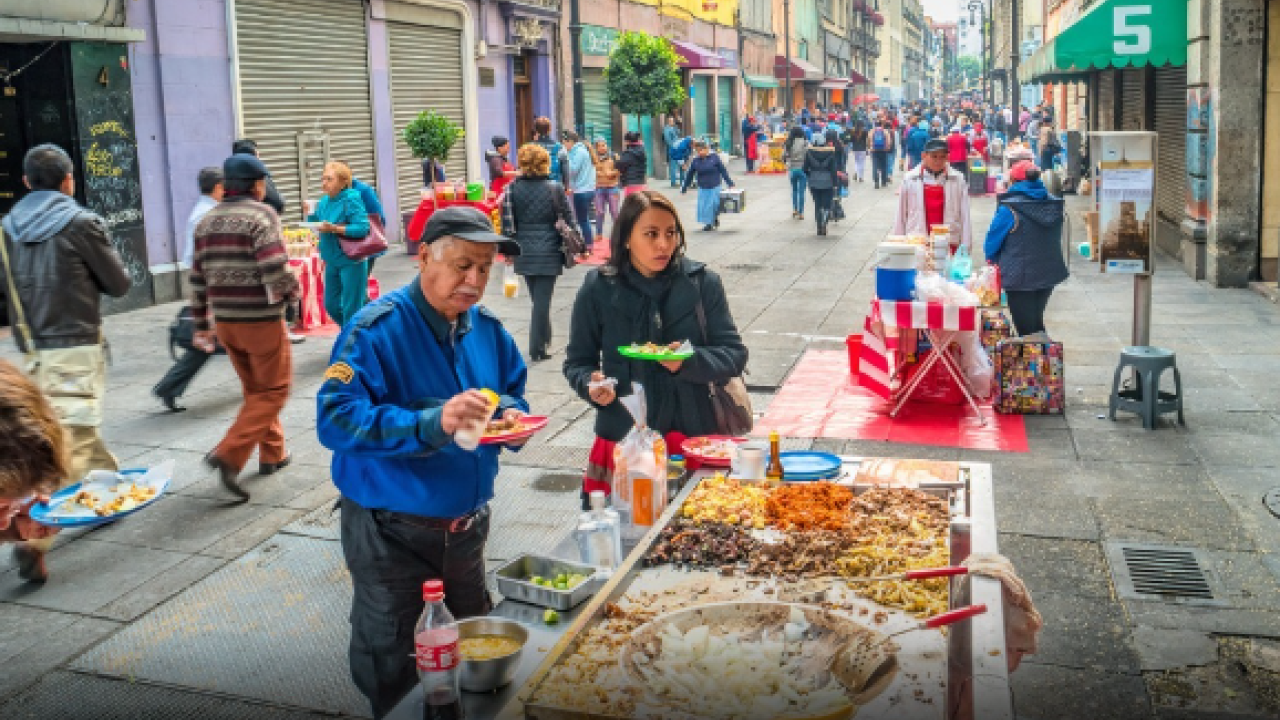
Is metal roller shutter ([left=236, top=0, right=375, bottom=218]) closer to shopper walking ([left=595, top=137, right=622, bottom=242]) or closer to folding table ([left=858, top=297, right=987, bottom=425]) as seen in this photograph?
shopper walking ([left=595, top=137, right=622, bottom=242])

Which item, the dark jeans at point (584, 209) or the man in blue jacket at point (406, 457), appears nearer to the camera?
the man in blue jacket at point (406, 457)

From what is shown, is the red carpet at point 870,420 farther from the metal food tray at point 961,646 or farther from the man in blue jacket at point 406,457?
the man in blue jacket at point 406,457

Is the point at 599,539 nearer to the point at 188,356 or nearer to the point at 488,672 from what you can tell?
the point at 488,672

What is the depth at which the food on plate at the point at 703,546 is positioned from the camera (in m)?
4.34

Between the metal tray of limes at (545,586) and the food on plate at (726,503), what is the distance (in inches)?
21.1

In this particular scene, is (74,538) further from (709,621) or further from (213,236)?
(709,621)

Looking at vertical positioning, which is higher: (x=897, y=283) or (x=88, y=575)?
(x=897, y=283)

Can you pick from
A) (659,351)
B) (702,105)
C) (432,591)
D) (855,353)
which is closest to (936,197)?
(855,353)

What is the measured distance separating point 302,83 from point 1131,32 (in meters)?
11.6

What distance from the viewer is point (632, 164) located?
70.9ft

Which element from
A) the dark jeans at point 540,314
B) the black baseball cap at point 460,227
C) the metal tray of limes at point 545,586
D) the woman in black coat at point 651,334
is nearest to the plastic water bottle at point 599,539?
the metal tray of limes at point 545,586

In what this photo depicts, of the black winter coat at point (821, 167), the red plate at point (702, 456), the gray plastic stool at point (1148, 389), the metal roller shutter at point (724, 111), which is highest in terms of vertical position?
the metal roller shutter at point (724, 111)

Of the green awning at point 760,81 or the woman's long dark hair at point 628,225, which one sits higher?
the green awning at point 760,81

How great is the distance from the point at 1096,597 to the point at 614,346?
8.64 feet
